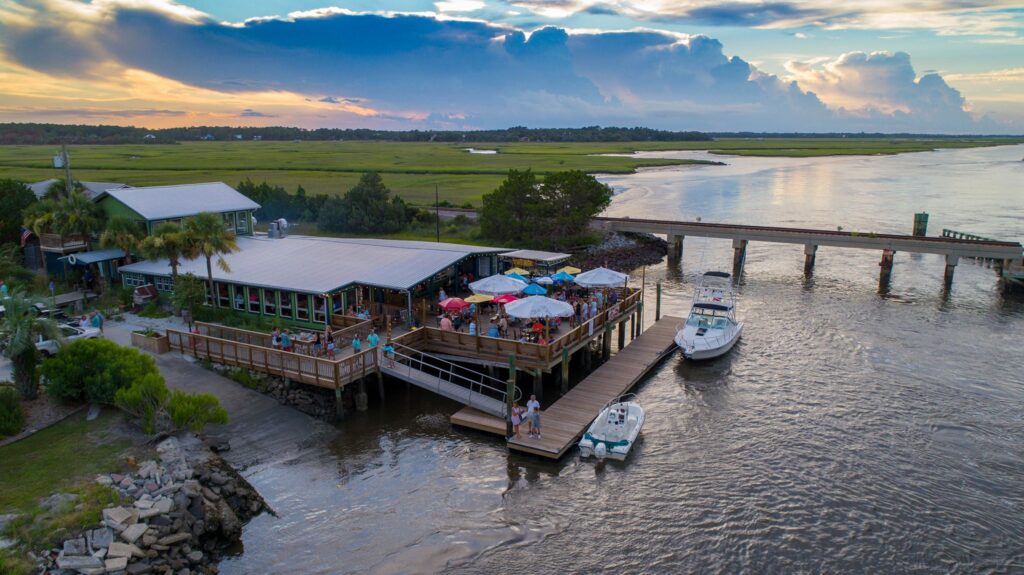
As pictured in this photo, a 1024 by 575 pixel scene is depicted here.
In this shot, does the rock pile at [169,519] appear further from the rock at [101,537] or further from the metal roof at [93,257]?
the metal roof at [93,257]

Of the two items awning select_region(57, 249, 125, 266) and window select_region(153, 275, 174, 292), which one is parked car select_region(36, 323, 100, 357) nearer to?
window select_region(153, 275, 174, 292)

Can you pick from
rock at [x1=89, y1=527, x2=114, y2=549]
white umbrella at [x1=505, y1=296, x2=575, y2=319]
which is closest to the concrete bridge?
white umbrella at [x1=505, y1=296, x2=575, y2=319]

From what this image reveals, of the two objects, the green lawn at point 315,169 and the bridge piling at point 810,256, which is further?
the green lawn at point 315,169

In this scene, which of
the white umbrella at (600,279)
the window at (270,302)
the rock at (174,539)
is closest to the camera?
the rock at (174,539)

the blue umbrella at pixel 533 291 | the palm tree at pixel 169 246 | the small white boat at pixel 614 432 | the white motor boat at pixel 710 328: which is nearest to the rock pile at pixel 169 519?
the small white boat at pixel 614 432

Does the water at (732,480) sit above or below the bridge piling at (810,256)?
below

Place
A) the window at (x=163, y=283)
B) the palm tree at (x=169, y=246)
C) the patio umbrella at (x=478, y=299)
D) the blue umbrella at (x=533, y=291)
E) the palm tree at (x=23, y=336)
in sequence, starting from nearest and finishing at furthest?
1. the palm tree at (x=23, y=336)
2. the patio umbrella at (x=478, y=299)
3. the blue umbrella at (x=533, y=291)
4. the palm tree at (x=169, y=246)
5. the window at (x=163, y=283)

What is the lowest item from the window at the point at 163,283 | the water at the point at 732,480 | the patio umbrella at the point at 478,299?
the water at the point at 732,480
